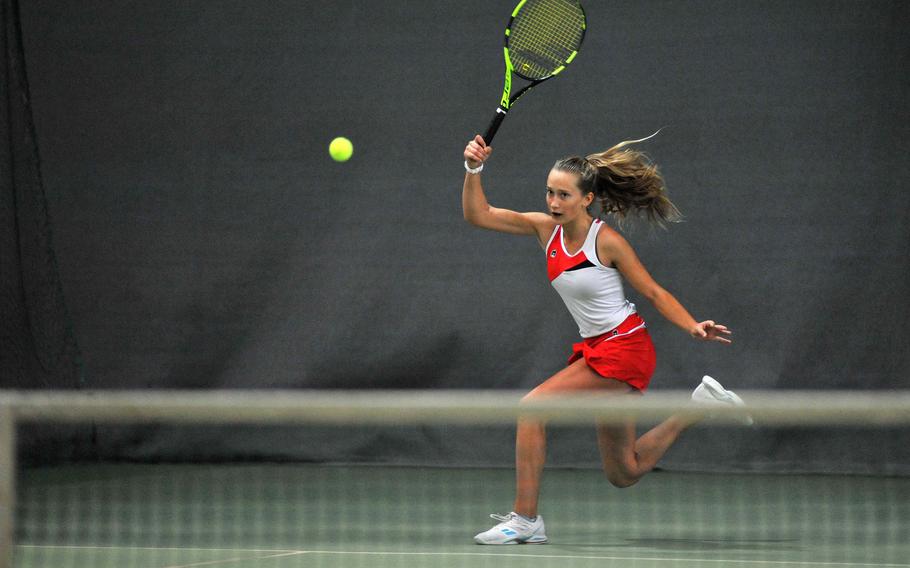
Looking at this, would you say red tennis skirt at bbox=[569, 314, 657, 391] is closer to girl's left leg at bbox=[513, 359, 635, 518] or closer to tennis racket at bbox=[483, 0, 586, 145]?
girl's left leg at bbox=[513, 359, 635, 518]

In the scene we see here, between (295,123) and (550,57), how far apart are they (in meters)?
1.98

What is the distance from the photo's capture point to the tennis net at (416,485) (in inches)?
79.0

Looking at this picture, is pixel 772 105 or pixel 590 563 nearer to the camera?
pixel 590 563

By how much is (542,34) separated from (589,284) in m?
1.09

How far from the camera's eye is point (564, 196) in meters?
4.35

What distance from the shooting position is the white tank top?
4.36 meters

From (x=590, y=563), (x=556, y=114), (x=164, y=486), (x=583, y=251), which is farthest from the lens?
(x=556, y=114)

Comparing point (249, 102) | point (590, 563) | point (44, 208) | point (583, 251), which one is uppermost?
point (249, 102)

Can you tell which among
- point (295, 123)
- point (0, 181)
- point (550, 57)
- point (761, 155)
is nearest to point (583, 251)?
point (550, 57)

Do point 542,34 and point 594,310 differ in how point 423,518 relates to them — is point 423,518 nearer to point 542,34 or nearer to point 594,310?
point 594,310

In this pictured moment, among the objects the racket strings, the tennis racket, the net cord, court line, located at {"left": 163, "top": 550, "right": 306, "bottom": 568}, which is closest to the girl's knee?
court line, located at {"left": 163, "top": 550, "right": 306, "bottom": 568}

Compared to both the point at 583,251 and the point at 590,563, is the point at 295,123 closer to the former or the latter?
the point at 583,251

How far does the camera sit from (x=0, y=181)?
646 cm

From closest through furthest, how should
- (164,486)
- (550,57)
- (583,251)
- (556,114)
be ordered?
(583,251) → (550,57) → (164,486) → (556,114)
